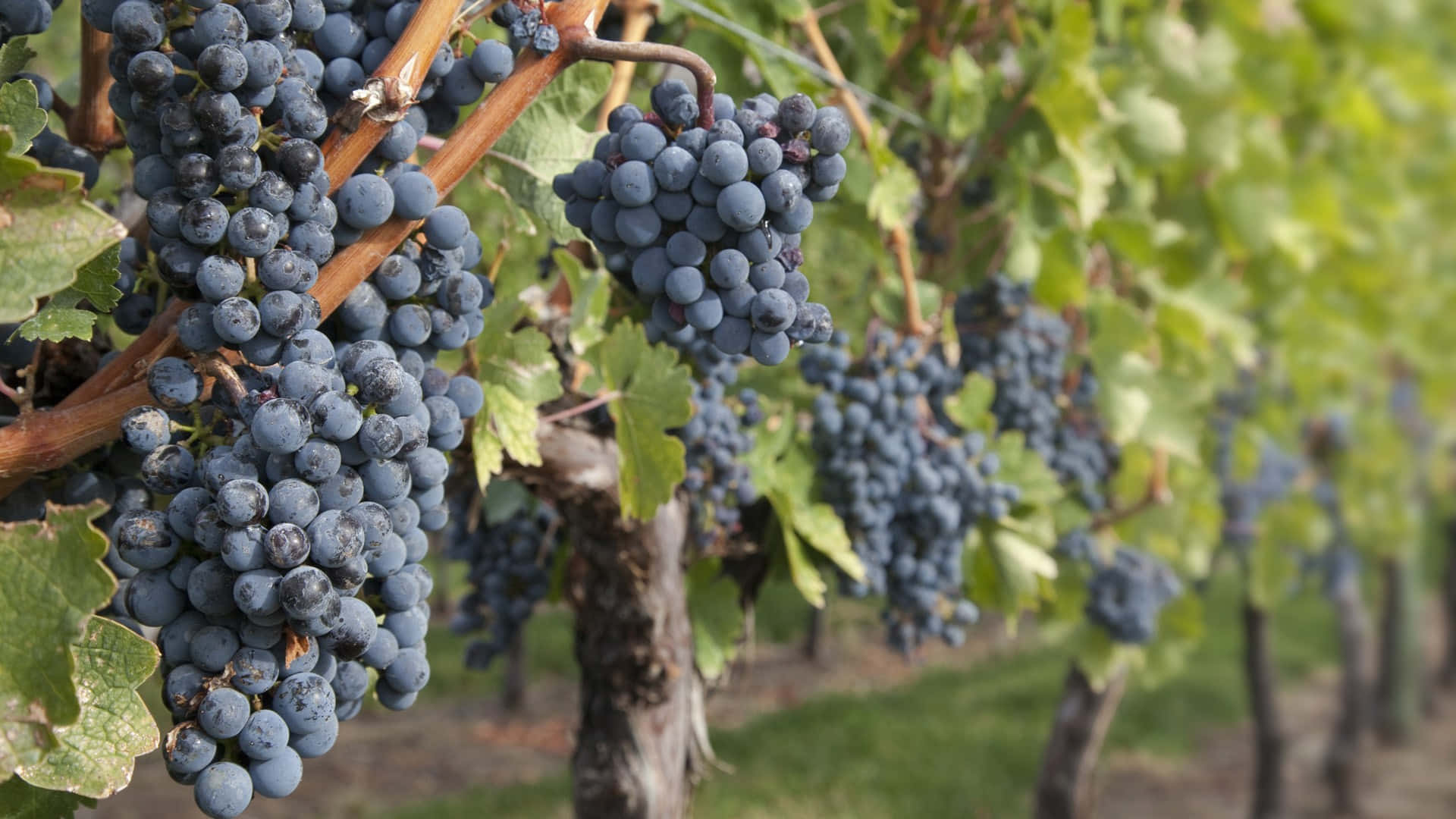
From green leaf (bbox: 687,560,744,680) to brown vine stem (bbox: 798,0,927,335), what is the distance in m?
0.68

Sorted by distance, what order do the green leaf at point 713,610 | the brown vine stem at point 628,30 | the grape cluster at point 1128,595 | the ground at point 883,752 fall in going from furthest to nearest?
the ground at point 883,752 → the grape cluster at point 1128,595 → the green leaf at point 713,610 → the brown vine stem at point 628,30

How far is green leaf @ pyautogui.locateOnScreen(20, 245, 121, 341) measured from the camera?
0.98 m

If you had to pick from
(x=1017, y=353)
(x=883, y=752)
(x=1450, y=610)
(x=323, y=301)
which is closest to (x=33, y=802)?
(x=323, y=301)

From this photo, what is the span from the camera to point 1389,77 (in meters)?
4.61

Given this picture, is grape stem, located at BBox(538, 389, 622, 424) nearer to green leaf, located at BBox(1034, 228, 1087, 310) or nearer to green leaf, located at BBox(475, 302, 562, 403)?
green leaf, located at BBox(475, 302, 562, 403)

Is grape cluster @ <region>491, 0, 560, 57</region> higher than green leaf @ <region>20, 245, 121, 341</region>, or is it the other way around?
grape cluster @ <region>491, 0, 560, 57</region>

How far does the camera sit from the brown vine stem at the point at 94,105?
1267mm

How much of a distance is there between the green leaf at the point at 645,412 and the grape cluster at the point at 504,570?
29.0 inches

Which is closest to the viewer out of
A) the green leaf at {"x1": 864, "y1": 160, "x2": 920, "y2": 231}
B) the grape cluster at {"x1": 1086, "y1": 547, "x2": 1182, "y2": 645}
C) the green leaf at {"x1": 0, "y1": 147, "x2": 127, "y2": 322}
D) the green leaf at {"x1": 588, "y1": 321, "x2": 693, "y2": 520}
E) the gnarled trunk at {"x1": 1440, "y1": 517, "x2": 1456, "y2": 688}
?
the green leaf at {"x1": 0, "y1": 147, "x2": 127, "y2": 322}

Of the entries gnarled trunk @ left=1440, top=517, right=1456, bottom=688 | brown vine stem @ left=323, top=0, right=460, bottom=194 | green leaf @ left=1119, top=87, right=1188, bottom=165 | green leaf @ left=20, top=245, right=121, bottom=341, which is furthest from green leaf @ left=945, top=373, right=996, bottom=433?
gnarled trunk @ left=1440, top=517, right=1456, bottom=688

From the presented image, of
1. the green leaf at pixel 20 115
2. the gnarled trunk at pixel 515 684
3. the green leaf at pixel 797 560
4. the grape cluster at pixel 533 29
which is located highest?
the grape cluster at pixel 533 29

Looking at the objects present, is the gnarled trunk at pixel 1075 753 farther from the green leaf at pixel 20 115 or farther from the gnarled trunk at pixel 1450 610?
the gnarled trunk at pixel 1450 610

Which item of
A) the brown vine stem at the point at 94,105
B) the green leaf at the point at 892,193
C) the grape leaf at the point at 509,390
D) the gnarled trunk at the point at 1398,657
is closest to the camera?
the brown vine stem at the point at 94,105

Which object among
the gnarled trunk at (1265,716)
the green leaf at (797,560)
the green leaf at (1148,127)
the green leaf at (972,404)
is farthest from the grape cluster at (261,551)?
the gnarled trunk at (1265,716)
